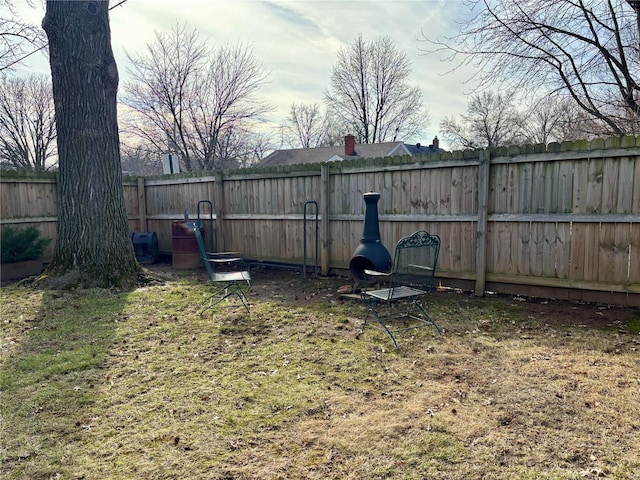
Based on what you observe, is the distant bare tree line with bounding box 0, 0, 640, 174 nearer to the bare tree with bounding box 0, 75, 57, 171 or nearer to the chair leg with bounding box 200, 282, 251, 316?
the bare tree with bounding box 0, 75, 57, 171

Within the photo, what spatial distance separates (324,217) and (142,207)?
492 centimetres

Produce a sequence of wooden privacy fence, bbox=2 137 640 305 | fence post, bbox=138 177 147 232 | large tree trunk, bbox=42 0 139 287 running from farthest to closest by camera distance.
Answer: fence post, bbox=138 177 147 232 → large tree trunk, bbox=42 0 139 287 → wooden privacy fence, bbox=2 137 640 305

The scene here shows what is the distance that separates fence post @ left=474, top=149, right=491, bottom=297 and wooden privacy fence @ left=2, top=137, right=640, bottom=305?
0.01m

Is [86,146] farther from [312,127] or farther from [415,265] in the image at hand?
[312,127]

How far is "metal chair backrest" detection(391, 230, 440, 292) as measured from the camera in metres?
4.06

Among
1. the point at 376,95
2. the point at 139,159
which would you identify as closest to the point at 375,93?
the point at 376,95

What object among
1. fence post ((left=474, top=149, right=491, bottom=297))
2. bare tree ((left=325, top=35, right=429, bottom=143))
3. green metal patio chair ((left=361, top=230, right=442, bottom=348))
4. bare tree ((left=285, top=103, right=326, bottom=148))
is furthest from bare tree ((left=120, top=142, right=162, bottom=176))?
green metal patio chair ((left=361, top=230, right=442, bottom=348))

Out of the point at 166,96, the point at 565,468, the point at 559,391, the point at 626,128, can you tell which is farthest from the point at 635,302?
the point at 166,96

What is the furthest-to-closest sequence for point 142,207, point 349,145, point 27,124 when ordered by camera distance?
point 27,124 < point 349,145 < point 142,207

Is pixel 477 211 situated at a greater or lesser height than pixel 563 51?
lesser

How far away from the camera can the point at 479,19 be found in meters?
8.10

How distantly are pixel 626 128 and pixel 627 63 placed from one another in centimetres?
145

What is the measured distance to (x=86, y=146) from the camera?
6.00 metres

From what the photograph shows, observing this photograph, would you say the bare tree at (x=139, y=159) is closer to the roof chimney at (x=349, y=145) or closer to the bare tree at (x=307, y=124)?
the bare tree at (x=307, y=124)
